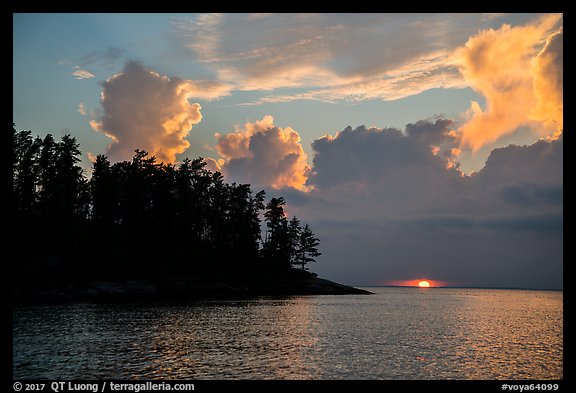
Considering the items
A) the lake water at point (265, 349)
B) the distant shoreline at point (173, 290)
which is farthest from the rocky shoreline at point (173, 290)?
the lake water at point (265, 349)

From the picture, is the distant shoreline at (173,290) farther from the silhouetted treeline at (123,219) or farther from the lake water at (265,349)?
the lake water at (265,349)

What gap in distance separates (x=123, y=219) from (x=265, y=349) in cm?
8270

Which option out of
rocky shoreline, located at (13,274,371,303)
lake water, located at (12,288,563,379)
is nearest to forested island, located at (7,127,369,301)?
rocky shoreline, located at (13,274,371,303)

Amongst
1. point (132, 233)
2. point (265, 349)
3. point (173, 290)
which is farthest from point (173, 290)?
point (265, 349)

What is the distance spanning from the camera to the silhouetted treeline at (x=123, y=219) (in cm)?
9706

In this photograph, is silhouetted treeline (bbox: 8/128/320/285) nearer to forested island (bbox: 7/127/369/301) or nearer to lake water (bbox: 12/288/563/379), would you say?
forested island (bbox: 7/127/369/301)

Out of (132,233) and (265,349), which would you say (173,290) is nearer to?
(132,233)

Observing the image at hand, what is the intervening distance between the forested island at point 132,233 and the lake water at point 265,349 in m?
28.1

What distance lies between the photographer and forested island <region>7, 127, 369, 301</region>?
304ft

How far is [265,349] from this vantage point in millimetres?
41344
